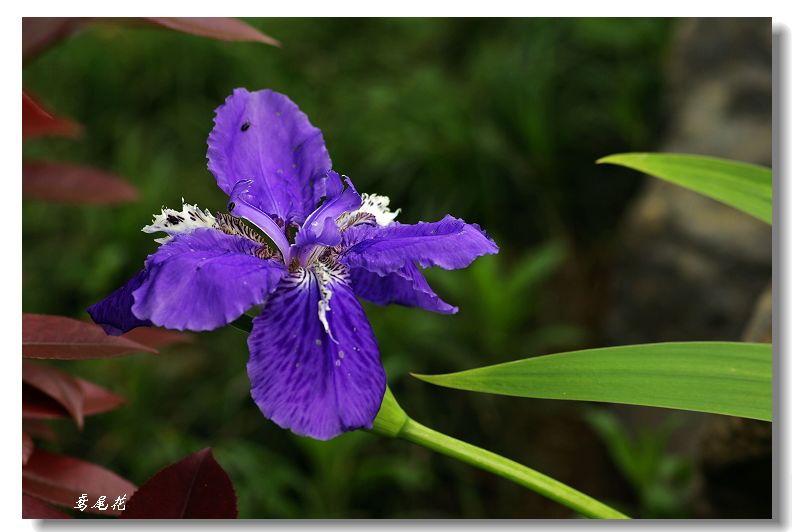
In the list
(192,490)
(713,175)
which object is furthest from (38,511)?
(713,175)

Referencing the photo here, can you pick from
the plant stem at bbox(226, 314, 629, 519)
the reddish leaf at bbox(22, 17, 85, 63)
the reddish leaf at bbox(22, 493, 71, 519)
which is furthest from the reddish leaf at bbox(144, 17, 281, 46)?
the reddish leaf at bbox(22, 493, 71, 519)

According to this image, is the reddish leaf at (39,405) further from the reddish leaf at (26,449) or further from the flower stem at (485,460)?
the flower stem at (485,460)

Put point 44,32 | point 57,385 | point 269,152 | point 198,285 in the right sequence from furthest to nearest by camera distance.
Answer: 1. point 44,32
2. point 57,385
3. point 269,152
4. point 198,285

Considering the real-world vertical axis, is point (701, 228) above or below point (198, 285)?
below

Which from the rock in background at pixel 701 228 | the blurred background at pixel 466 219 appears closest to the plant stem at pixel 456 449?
the blurred background at pixel 466 219

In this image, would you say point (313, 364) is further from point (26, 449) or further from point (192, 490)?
point (26, 449)
